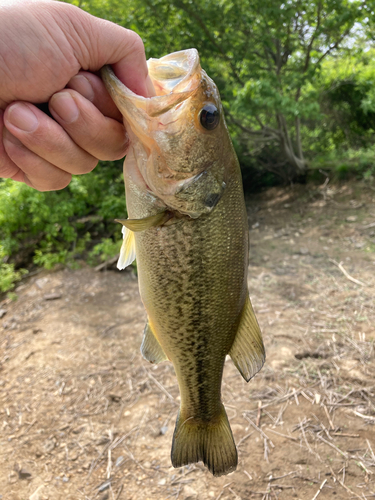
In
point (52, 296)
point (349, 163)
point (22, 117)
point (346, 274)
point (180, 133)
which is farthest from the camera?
point (349, 163)

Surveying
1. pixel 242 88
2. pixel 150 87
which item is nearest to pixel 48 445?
pixel 150 87

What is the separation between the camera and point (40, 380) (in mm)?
3758

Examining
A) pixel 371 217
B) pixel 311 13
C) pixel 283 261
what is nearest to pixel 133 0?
pixel 311 13

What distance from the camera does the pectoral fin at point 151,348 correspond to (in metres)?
1.79

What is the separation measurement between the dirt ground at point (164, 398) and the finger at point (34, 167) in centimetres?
237

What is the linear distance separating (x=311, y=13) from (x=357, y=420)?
8.47m

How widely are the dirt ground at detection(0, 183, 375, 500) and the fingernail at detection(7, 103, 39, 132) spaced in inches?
104

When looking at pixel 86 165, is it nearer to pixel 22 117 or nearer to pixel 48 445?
pixel 22 117

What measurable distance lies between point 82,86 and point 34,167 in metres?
0.41

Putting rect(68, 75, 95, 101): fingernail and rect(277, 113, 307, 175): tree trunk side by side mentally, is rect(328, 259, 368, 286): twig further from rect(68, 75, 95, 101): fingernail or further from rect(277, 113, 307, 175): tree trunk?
rect(277, 113, 307, 175): tree trunk

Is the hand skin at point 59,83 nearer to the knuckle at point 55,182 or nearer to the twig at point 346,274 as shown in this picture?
the knuckle at point 55,182

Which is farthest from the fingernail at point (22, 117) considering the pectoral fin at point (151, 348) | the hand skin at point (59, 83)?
the pectoral fin at point (151, 348)

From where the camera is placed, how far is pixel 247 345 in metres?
1.67

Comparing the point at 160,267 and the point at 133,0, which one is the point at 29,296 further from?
the point at 133,0
